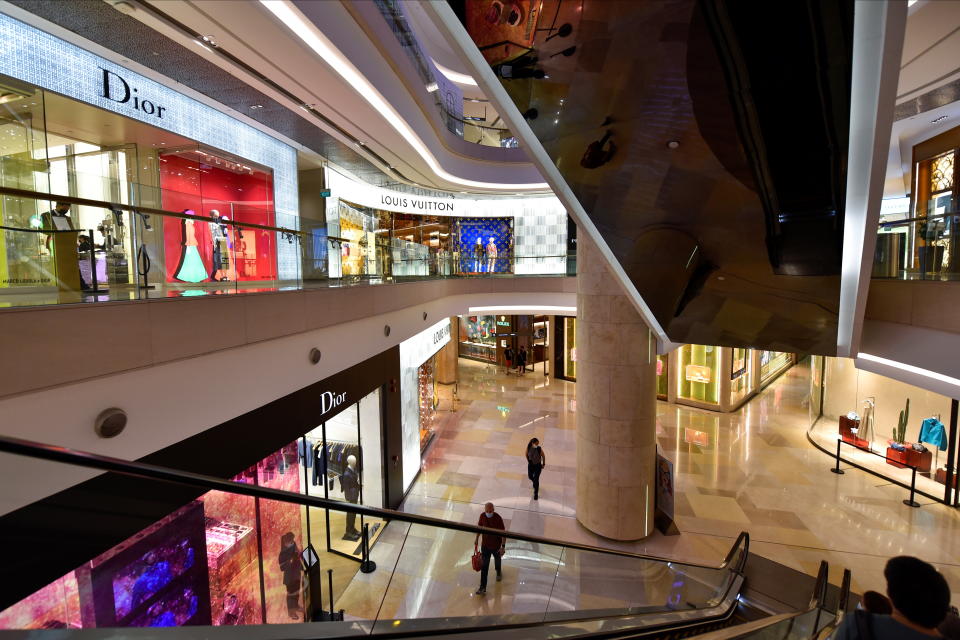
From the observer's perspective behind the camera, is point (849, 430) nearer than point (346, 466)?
No

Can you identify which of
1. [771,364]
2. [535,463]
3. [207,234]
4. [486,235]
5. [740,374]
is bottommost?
[535,463]

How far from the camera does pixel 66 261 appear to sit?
3.34 m

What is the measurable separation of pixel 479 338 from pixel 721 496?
17.5 meters

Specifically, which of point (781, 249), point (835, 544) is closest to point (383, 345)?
point (781, 249)

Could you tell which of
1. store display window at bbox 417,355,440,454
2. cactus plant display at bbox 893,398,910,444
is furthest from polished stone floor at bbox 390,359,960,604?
cactus plant display at bbox 893,398,910,444

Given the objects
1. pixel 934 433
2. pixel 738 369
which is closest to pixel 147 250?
pixel 934 433

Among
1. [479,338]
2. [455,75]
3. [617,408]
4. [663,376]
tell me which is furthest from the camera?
[479,338]

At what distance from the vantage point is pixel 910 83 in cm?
733

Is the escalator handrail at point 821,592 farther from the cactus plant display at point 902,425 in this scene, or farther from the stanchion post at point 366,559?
the cactus plant display at point 902,425

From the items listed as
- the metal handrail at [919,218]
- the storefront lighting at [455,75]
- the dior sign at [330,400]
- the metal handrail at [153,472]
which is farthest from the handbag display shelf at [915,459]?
the storefront lighting at [455,75]

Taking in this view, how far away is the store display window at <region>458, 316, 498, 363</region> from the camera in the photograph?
2511 cm

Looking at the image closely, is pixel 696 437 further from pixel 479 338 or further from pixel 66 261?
pixel 479 338

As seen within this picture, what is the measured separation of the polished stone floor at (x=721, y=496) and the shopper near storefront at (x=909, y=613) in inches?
88.4

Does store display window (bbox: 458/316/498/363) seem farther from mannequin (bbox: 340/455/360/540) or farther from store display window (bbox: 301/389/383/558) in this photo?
mannequin (bbox: 340/455/360/540)
